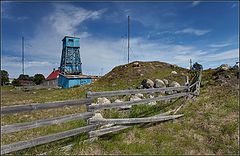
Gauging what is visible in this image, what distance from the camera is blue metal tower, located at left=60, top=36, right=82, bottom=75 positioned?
190 ft

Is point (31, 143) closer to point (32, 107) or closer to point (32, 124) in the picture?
point (32, 124)

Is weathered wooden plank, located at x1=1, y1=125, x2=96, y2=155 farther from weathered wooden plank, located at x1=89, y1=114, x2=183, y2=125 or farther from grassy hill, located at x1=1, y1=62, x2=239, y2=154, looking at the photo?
weathered wooden plank, located at x1=89, y1=114, x2=183, y2=125

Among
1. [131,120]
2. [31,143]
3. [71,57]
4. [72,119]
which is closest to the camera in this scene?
[31,143]

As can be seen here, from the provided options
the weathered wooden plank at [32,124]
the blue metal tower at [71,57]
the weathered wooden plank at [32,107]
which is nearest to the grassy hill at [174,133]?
the weathered wooden plank at [32,124]

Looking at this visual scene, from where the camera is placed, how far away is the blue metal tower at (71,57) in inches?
2279

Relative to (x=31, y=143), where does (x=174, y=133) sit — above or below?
below

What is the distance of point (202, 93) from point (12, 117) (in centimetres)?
995

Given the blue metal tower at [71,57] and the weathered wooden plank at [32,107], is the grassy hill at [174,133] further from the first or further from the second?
the blue metal tower at [71,57]

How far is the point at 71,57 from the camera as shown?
58375 mm

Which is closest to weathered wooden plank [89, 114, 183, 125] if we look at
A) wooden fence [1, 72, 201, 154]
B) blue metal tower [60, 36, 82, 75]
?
wooden fence [1, 72, 201, 154]

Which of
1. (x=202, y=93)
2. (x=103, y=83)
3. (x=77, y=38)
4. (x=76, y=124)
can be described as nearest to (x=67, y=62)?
(x=77, y=38)

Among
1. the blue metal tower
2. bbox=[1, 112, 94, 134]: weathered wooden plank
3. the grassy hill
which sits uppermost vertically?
the blue metal tower

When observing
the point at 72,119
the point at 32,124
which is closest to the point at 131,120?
the point at 72,119

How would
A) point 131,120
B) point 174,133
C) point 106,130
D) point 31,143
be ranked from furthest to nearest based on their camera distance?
point 174,133 → point 131,120 → point 106,130 → point 31,143
